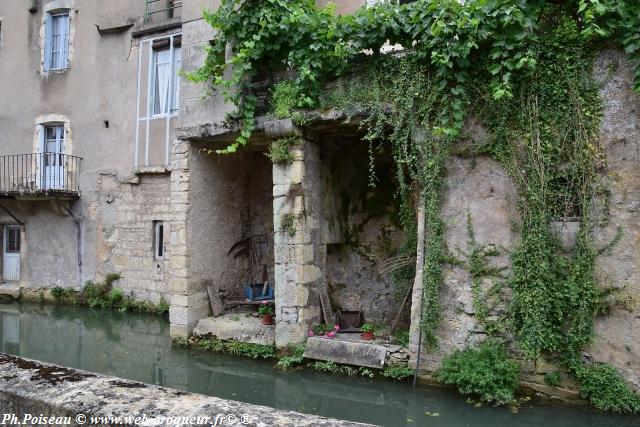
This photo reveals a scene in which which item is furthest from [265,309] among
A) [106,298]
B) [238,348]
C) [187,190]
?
[106,298]

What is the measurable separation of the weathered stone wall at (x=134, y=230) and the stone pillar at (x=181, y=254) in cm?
305

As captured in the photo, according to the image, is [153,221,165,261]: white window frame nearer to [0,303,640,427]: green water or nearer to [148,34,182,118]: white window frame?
[0,303,640,427]: green water

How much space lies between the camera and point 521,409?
4695 mm

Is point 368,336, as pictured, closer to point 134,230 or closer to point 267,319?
point 267,319

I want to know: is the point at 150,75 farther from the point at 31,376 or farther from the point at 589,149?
the point at 31,376

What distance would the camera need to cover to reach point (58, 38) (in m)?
12.2

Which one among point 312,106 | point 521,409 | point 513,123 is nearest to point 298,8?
point 312,106

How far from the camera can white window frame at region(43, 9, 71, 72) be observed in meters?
12.1

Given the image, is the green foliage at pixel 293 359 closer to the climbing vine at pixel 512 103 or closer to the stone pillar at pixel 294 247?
the stone pillar at pixel 294 247

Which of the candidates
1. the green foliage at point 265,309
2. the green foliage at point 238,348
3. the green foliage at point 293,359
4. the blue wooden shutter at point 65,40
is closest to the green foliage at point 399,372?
the green foliage at point 293,359

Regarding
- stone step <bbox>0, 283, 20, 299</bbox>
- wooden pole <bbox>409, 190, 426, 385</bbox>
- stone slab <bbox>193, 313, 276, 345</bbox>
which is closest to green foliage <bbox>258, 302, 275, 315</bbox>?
stone slab <bbox>193, 313, 276, 345</bbox>

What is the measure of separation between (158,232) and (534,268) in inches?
317

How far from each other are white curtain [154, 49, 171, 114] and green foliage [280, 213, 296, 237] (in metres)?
5.50

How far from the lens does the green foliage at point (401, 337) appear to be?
584 cm
